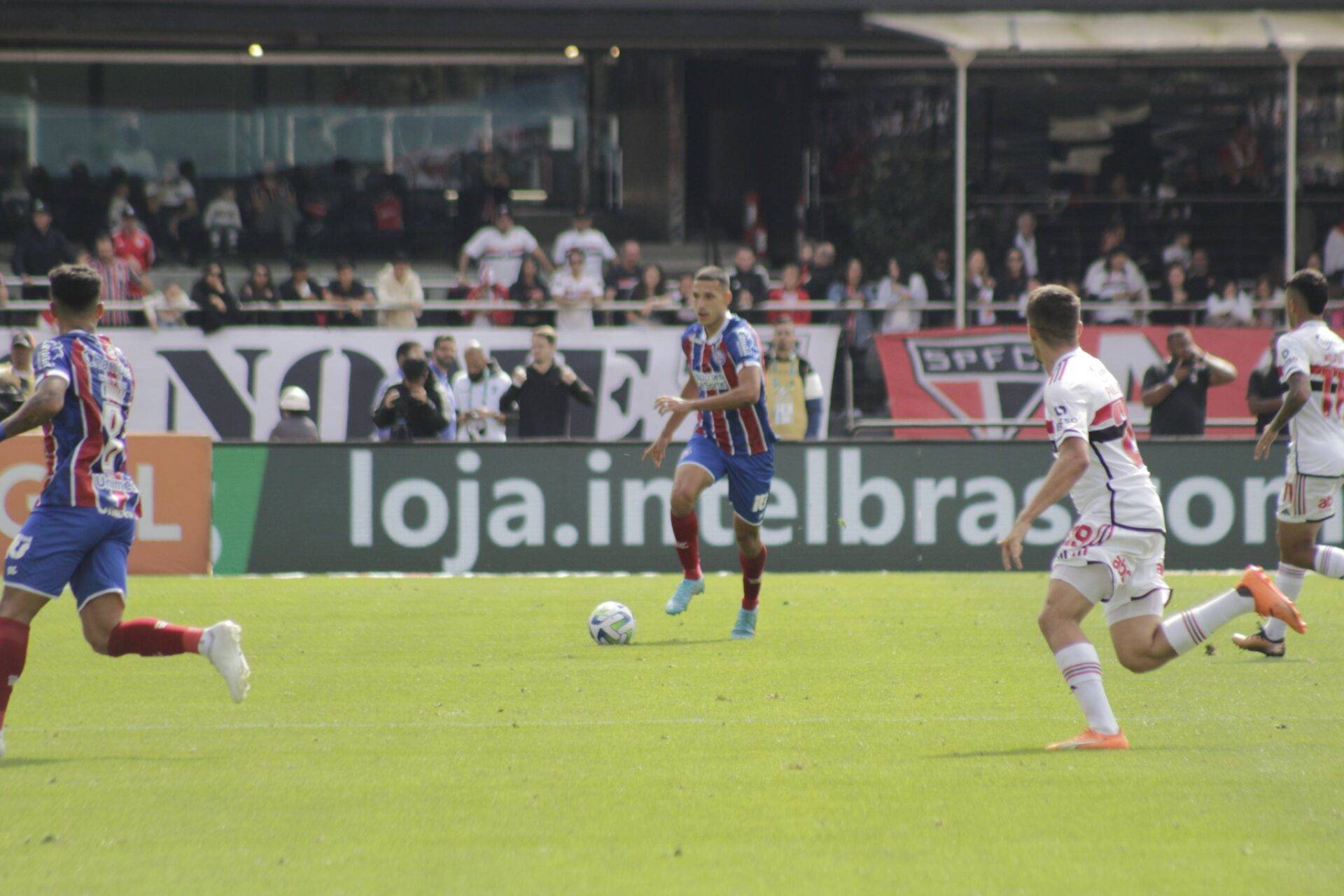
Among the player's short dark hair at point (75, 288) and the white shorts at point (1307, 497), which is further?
the white shorts at point (1307, 497)

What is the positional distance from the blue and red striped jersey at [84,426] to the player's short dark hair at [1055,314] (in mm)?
3564

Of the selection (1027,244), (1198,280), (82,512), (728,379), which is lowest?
(82,512)

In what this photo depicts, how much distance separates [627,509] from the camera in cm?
1584

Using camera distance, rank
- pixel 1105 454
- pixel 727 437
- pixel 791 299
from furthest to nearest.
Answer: pixel 791 299 → pixel 727 437 → pixel 1105 454

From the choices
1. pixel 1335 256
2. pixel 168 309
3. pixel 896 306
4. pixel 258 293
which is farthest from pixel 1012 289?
pixel 168 309

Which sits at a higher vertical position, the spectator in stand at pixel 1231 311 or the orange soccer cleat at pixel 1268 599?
the spectator in stand at pixel 1231 311

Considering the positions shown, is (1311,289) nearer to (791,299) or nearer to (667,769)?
(667,769)

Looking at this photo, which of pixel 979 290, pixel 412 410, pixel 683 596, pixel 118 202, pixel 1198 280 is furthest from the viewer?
pixel 118 202

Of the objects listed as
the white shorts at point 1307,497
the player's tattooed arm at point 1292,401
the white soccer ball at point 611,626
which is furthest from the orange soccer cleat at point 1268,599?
the white soccer ball at point 611,626

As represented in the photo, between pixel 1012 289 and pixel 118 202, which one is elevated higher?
pixel 118 202

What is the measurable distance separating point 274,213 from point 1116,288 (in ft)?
36.8

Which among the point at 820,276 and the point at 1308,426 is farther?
the point at 820,276

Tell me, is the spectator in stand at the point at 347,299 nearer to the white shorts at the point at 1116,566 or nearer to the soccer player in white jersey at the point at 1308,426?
the soccer player in white jersey at the point at 1308,426

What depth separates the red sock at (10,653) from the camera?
23.0 feet
